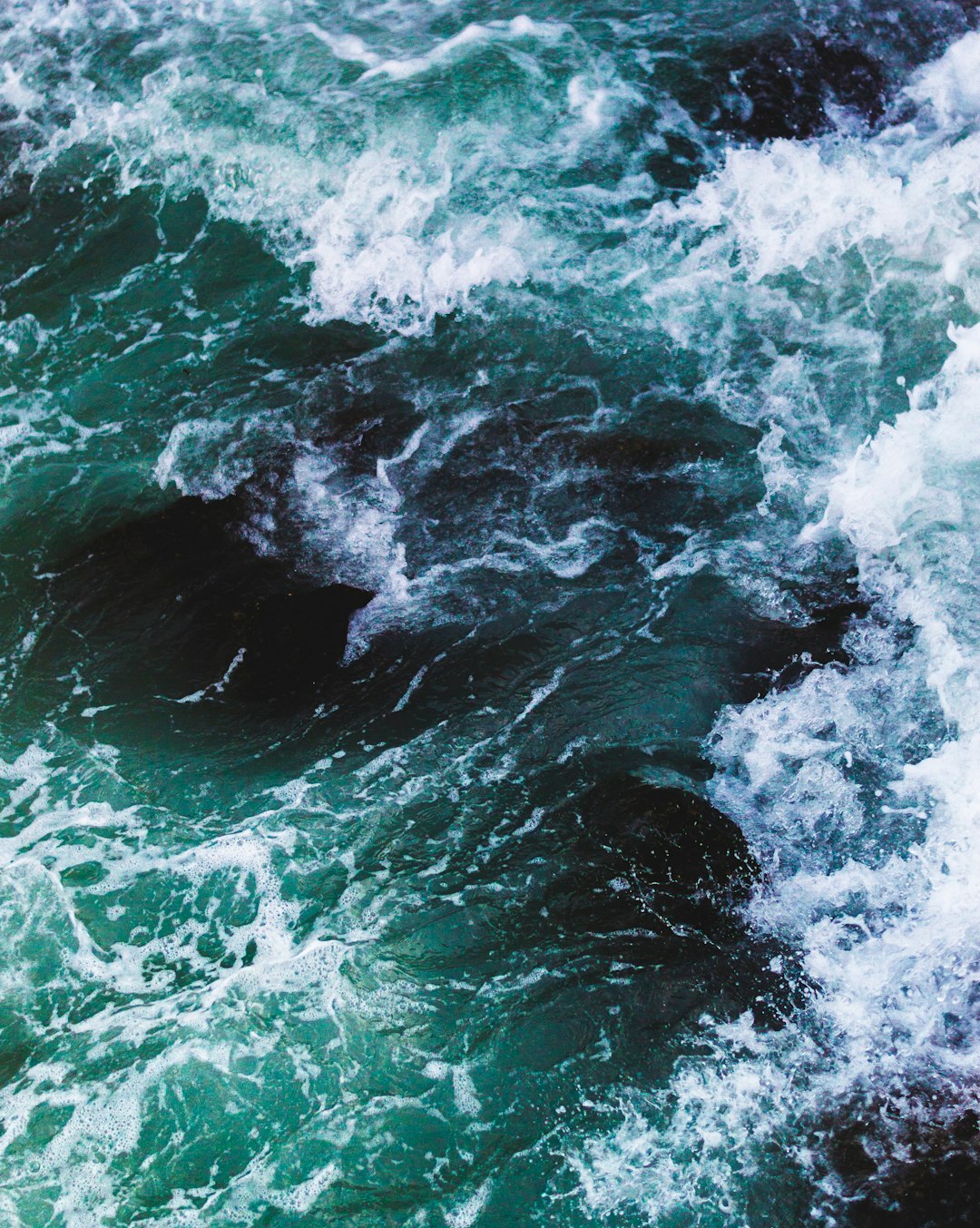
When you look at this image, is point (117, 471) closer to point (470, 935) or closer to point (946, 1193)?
point (470, 935)

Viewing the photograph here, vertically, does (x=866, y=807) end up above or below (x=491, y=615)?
below

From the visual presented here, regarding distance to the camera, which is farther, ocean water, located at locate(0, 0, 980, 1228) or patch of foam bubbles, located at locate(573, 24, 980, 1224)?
ocean water, located at locate(0, 0, 980, 1228)

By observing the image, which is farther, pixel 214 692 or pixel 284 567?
pixel 284 567

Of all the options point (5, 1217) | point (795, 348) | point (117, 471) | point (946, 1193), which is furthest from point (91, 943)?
point (795, 348)

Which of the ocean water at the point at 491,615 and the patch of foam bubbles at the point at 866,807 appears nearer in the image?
the patch of foam bubbles at the point at 866,807

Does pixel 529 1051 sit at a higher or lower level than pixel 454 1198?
higher

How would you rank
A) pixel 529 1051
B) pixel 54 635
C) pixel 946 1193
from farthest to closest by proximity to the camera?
pixel 54 635 < pixel 529 1051 < pixel 946 1193

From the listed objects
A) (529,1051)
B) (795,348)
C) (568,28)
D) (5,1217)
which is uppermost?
(568,28)

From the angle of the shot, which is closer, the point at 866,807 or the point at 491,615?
the point at 866,807
